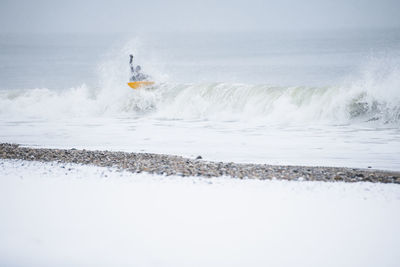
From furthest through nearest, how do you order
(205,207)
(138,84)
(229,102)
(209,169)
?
1. (138,84)
2. (229,102)
3. (209,169)
4. (205,207)

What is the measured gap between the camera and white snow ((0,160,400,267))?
4.85 m

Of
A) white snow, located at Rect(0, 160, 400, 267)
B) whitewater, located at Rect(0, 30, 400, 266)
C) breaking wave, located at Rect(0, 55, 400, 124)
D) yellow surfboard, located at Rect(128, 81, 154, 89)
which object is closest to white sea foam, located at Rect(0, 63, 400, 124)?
breaking wave, located at Rect(0, 55, 400, 124)

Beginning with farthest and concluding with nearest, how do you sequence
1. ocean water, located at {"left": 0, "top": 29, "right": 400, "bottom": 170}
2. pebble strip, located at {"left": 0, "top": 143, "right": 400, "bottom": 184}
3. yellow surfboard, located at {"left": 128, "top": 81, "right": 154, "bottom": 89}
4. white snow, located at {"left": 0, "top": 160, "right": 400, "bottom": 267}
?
yellow surfboard, located at {"left": 128, "top": 81, "right": 154, "bottom": 89}
ocean water, located at {"left": 0, "top": 29, "right": 400, "bottom": 170}
pebble strip, located at {"left": 0, "top": 143, "right": 400, "bottom": 184}
white snow, located at {"left": 0, "top": 160, "right": 400, "bottom": 267}

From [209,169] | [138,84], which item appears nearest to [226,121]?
[138,84]

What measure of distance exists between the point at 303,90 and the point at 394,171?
12844 mm

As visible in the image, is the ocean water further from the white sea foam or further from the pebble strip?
the pebble strip

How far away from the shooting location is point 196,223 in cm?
554

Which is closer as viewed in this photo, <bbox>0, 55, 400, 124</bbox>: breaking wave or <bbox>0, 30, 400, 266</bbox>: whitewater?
<bbox>0, 30, 400, 266</bbox>: whitewater

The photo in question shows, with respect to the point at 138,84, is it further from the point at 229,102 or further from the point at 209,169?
the point at 209,169

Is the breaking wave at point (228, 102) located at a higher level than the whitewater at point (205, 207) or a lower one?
higher

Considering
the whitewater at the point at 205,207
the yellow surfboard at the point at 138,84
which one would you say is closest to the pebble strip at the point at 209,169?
the whitewater at the point at 205,207

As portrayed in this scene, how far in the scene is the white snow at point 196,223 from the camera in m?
4.85

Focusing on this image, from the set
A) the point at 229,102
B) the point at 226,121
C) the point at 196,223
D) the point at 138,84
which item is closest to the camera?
the point at 196,223

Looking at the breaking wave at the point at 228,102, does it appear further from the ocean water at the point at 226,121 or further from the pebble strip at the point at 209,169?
the pebble strip at the point at 209,169
